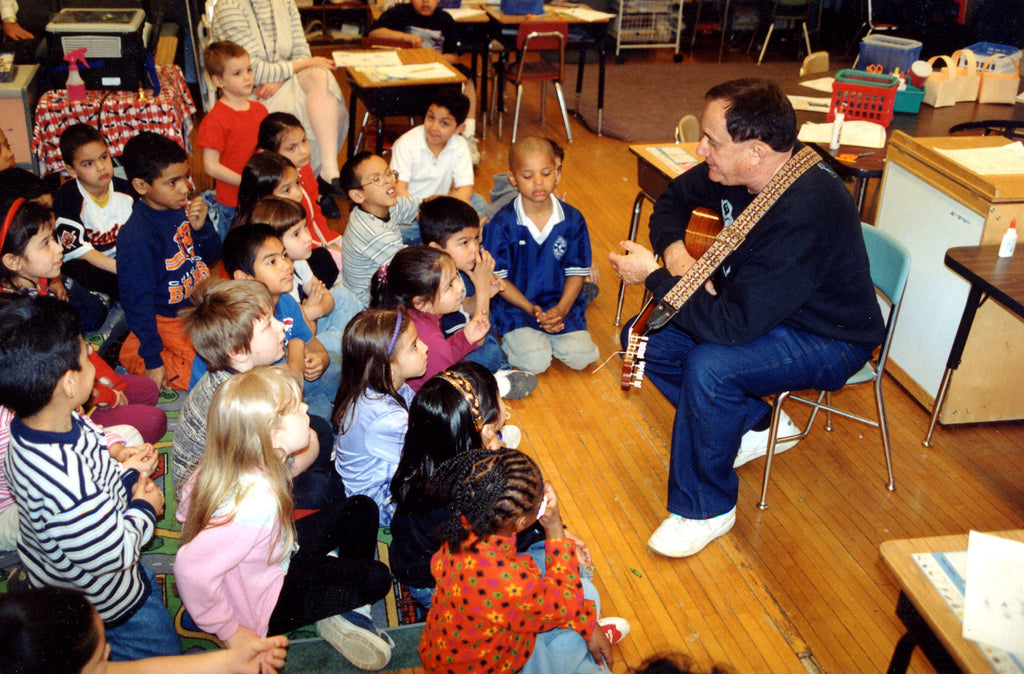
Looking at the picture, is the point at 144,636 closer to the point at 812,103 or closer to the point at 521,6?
the point at 812,103

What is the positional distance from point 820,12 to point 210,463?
8309 millimetres

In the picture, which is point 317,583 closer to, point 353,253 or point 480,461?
point 480,461

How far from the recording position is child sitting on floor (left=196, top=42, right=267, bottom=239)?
3.91 metres

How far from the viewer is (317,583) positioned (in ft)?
6.82

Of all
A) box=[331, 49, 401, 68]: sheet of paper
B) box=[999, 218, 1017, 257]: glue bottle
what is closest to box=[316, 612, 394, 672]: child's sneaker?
box=[999, 218, 1017, 257]: glue bottle

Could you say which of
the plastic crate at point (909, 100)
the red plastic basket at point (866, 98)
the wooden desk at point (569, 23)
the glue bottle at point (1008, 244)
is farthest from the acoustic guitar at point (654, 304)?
the wooden desk at point (569, 23)

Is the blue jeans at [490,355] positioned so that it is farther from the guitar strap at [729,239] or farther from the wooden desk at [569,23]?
the wooden desk at [569,23]

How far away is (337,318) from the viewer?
328 cm

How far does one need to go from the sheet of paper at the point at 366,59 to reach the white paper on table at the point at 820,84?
2329 mm

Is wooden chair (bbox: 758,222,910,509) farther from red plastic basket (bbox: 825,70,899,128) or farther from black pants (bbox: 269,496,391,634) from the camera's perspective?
red plastic basket (bbox: 825,70,899,128)

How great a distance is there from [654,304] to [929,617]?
145 cm

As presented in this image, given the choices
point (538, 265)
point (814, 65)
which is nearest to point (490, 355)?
point (538, 265)

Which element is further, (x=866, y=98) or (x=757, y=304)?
(x=866, y=98)

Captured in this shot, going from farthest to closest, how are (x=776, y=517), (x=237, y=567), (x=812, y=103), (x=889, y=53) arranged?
(x=889, y=53) → (x=812, y=103) → (x=776, y=517) → (x=237, y=567)
